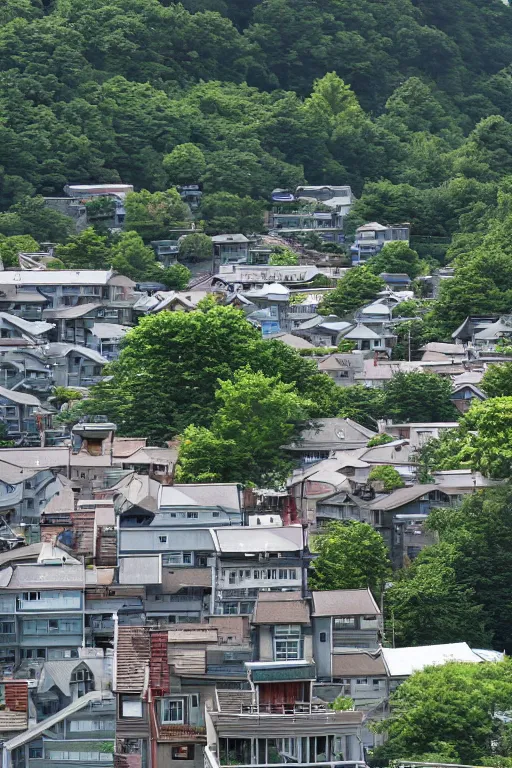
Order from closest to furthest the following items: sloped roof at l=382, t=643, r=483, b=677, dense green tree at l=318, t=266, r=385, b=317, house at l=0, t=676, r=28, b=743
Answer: house at l=0, t=676, r=28, b=743 < sloped roof at l=382, t=643, r=483, b=677 < dense green tree at l=318, t=266, r=385, b=317

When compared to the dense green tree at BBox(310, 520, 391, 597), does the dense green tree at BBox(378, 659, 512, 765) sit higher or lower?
lower

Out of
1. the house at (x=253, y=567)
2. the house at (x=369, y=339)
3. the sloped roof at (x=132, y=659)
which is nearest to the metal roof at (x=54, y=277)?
the house at (x=369, y=339)

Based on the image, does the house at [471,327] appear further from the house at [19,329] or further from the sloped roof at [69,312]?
the house at [19,329]

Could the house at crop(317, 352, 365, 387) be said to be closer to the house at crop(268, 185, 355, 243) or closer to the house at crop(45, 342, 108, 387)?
the house at crop(45, 342, 108, 387)

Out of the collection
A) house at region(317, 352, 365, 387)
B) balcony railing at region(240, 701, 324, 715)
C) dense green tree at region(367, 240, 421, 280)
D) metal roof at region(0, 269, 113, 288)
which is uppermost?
dense green tree at region(367, 240, 421, 280)

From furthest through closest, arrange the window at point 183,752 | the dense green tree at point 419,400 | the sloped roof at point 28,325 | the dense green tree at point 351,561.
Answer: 1. the sloped roof at point 28,325
2. the dense green tree at point 419,400
3. the dense green tree at point 351,561
4. the window at point 183,752

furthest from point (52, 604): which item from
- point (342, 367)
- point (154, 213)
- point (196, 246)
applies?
point (154, 213)

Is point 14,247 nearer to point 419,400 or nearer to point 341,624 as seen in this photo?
point 419,400

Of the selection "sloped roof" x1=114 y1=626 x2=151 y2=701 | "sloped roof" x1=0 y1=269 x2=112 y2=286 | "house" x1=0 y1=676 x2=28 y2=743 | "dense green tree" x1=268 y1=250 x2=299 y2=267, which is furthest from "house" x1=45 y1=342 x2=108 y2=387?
"sloped roof" x1=114 y1=626 x2=151 y2=701
